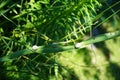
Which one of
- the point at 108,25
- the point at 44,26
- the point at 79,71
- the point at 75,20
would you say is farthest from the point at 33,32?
the point at 108,25

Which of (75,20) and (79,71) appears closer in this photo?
(75,20)

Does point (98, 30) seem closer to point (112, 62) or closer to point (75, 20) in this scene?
point (112, 62)

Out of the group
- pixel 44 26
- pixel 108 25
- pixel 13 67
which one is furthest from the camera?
pixel 108 25

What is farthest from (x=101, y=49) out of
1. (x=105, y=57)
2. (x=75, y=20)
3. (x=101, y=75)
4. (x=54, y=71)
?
(x=75, y=20)

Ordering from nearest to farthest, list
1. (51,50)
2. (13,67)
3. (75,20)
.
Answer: (51,50) < (75,20) < (13,67)

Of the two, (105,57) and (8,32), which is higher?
(8,32)

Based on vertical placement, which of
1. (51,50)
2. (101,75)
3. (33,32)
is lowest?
(101,75)

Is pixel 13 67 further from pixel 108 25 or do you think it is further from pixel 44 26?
pixel 108 25

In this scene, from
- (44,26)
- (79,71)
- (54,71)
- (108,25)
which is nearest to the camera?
(44,26)

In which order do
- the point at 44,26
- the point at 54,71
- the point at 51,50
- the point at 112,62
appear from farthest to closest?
1. the point at 112,62
2. the point at 54,71
3. the point at 44,26
4. the point at 51,50
